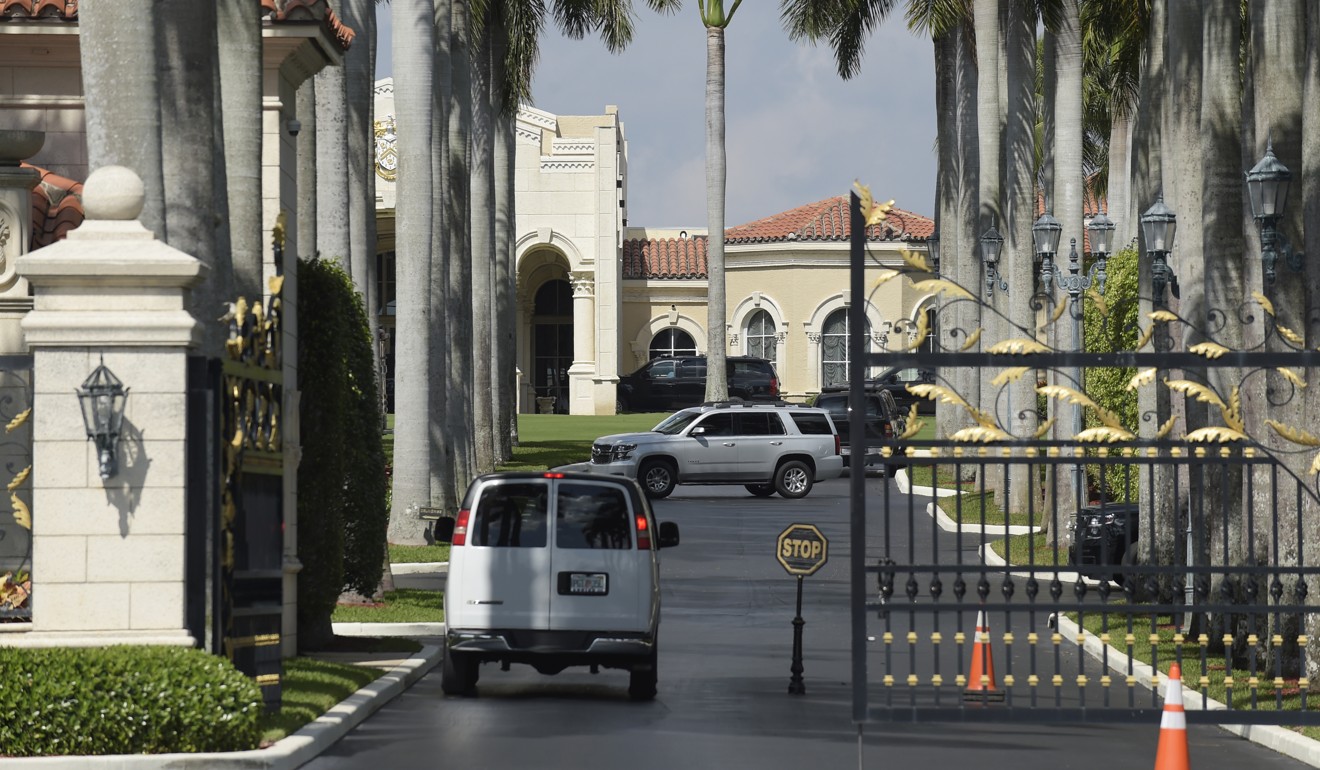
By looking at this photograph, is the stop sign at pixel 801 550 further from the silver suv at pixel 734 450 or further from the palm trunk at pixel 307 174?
the silver suv at pixel 734 450

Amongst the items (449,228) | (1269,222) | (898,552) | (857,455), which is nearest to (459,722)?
(857,455)

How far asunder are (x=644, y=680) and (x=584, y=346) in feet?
162

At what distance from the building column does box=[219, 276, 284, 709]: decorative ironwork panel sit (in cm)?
5093

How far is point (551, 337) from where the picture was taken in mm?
70875

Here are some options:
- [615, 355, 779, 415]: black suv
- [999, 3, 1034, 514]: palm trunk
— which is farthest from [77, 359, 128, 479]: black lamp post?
[615, 355, 779, 415]: black suv

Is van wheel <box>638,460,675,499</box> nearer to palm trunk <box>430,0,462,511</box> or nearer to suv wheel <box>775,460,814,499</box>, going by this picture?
suv wheel <box>775,460,814,499</box>

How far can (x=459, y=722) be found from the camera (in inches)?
557

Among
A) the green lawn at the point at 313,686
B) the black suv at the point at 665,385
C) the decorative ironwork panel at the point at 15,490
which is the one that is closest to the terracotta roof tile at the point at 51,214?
the decorative ironwork panel at the point at 15,490

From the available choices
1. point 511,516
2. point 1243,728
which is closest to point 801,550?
point 511,516

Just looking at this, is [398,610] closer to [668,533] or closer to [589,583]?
[668,533]

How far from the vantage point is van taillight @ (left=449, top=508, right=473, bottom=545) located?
51.3 feet

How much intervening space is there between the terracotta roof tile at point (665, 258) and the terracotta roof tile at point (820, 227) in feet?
4.73

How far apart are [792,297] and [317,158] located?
45.4m

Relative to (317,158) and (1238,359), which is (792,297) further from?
(1238,359)
